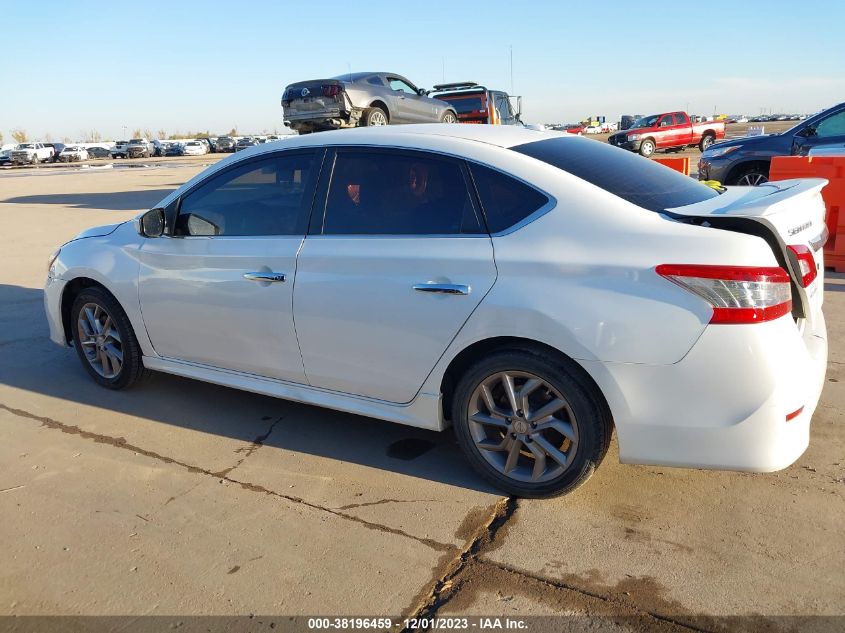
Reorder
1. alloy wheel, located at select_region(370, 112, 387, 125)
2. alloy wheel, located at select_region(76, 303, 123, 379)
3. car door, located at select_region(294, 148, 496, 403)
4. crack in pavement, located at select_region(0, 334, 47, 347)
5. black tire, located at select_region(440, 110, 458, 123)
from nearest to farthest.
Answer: car door, located at select_region(294, 148, 496, 403)
alloy wheel, located at select_region(76, 303, 123, 379)
crack in pavement, located at select_region(0, 334, 47, 347)
alloy wheel, located at select_region(370, 112, 387, 125)
black tire, located at select_region(440, 110, 458, 123)

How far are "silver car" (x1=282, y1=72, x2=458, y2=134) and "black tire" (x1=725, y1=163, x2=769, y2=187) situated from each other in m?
7.23

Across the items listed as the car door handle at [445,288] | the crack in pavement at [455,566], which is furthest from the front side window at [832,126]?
the crack in pavement at [455,566]

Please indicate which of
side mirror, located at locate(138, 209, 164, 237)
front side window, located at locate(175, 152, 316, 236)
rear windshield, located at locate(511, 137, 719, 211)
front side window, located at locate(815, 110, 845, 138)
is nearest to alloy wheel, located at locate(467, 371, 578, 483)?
rear windshield, located at locate(511, 137, 719, 211)

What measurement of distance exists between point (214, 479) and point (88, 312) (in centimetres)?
190

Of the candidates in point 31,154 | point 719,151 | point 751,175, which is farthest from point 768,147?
point 31,154

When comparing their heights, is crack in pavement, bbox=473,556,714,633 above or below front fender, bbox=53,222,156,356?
below

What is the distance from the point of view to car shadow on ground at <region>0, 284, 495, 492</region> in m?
3.82

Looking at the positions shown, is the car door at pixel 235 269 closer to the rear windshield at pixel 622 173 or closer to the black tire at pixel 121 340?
the black tire at pixel 121 340

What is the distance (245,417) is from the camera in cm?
443

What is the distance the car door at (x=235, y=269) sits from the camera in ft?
12.7

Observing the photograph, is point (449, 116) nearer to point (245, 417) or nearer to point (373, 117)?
point (373, 117)

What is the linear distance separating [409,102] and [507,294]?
45.2 ft

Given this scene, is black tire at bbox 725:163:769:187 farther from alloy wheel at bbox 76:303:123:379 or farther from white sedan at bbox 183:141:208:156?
white sedan at bbox 183:141:208:156

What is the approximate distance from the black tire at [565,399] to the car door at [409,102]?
528 inches
